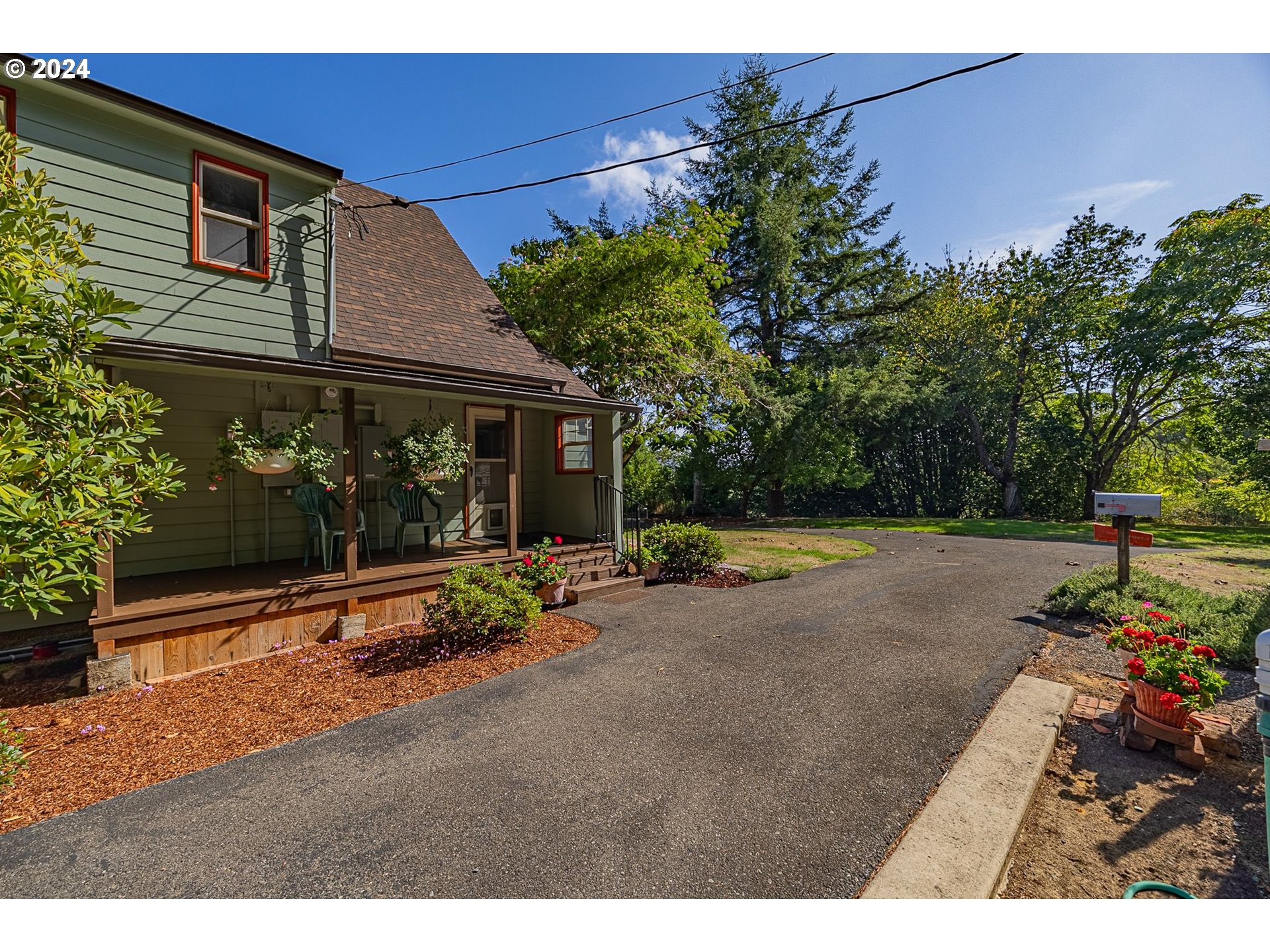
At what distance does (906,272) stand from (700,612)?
17373mm

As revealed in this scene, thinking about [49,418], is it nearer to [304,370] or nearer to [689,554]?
[304,370]

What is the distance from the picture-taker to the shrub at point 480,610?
507 centimetres

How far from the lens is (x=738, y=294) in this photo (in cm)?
1884

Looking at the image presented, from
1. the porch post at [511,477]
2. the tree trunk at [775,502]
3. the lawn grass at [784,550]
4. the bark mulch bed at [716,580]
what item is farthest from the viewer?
the tree trunk at [775,502]

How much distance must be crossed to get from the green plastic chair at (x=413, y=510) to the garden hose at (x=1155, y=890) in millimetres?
6701

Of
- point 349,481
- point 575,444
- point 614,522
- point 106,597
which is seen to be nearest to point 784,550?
point 614,522

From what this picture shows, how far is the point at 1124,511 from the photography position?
5777mm

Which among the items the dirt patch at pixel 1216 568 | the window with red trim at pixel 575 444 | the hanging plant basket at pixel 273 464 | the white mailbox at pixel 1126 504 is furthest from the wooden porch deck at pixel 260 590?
the dirt patch at pixel 1216 568

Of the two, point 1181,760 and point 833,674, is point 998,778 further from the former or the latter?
point 833,674

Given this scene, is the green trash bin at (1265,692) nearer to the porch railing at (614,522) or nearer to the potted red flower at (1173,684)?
the potted red flower at (1173,684)

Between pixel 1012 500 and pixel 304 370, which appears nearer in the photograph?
pixel 304 370

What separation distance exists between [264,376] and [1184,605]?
965cm

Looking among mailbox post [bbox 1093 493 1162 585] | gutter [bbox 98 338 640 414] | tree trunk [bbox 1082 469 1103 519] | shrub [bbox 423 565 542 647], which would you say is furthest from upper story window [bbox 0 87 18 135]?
tree trunk [bbox 1082 469 1103 519]

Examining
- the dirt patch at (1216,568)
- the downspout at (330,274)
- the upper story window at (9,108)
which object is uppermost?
the upper story window at (9,108)
